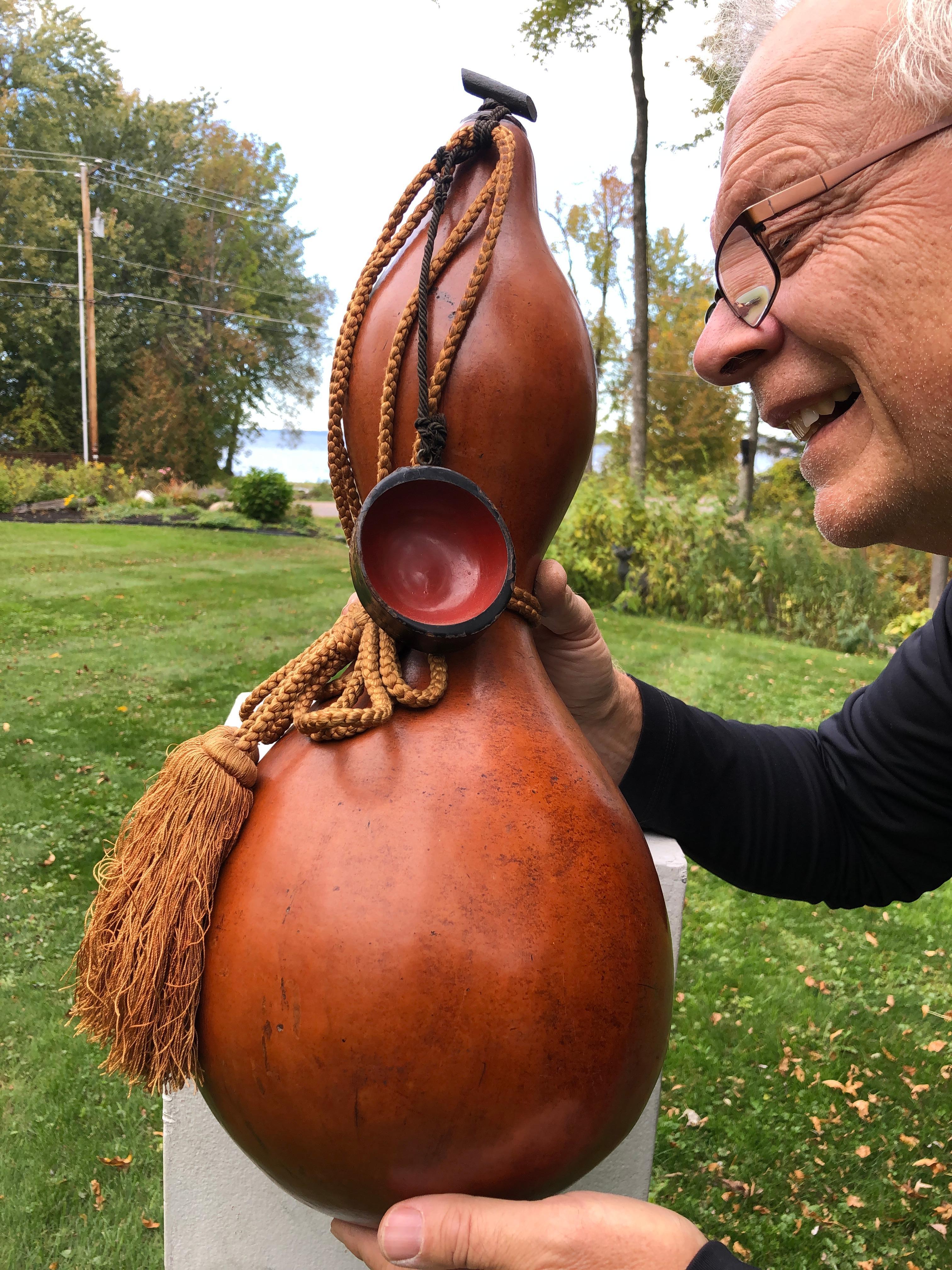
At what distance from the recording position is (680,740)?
5.78ft

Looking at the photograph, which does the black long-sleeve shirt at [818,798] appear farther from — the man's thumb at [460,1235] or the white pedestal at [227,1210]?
the man's thumb at [460,1235]

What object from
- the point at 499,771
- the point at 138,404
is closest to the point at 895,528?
the point at 499,771

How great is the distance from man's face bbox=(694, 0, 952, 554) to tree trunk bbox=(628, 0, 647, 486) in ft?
35.9

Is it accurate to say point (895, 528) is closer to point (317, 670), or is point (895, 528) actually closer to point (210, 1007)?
point (317, 670)

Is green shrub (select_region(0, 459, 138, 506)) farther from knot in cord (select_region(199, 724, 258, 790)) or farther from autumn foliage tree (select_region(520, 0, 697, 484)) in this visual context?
knot in cord (select_region(199, 724, 258, 790))

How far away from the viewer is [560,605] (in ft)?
4.94

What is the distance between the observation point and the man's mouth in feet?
3.87

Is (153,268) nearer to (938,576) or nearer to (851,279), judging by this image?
(938,576)

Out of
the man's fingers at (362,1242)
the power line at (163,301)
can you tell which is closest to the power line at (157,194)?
the power line at (163,301)

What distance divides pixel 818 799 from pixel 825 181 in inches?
44.3

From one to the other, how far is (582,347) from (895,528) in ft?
1.60

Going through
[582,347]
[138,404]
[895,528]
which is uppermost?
[138,404]

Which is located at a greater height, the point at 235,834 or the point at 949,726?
the point at 949,726

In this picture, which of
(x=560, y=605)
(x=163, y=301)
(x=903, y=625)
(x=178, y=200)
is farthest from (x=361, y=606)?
(x=178, y=200)
